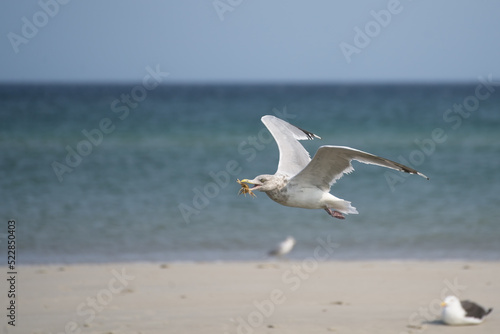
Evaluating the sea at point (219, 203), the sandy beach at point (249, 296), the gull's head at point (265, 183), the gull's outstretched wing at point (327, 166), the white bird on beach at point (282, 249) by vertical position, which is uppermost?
the sea at point (219, 203)

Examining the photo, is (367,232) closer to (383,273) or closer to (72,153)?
(383,273)

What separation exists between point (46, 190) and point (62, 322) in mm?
11032

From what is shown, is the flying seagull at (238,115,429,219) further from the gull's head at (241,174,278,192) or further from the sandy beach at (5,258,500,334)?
the sandy beach at (5,258,500,334)

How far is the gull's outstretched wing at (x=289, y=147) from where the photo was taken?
273 inches

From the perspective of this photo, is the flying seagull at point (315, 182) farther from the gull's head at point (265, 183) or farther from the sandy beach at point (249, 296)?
the sandy beach at point (249, 296)

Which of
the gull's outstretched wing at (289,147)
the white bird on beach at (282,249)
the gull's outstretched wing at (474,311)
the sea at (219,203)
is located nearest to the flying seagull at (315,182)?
the gull's outstretched wing at (289,147)

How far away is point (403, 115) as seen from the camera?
170ft

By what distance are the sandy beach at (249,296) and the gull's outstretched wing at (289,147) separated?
218cm

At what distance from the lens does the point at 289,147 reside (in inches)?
287

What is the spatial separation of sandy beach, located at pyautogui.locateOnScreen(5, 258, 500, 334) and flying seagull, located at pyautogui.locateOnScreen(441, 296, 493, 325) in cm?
10

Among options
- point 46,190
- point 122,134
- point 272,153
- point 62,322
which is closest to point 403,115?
point 122,134

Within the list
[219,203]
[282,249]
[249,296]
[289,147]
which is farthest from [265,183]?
[219,203]

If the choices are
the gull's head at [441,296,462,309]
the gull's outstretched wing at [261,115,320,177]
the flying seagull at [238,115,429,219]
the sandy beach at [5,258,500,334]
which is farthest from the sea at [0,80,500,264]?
the flying seagull at [238,115,429,219]

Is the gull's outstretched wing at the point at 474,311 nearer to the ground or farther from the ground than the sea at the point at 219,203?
nearer to the ground
